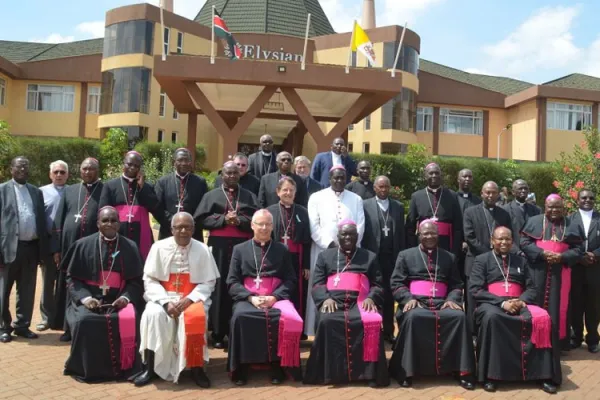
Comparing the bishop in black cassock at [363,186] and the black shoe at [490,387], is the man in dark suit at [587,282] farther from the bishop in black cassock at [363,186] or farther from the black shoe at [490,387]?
the bishop in black cassock at [363,186]

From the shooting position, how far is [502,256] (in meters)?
5.90

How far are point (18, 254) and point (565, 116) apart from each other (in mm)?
30626

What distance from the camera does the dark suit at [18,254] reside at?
6320mm

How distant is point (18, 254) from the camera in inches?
251

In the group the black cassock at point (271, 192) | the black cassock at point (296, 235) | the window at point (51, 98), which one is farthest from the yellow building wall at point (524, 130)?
the black cassock at point (296, 235)

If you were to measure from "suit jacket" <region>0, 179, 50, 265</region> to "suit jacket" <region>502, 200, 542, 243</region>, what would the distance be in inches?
237

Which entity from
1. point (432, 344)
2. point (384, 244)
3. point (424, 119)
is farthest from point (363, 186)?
point (424, 119)

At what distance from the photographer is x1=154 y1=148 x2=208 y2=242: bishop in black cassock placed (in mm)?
6879

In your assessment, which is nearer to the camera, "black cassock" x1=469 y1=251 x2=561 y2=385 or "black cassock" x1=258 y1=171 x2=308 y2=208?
"black cassock" x1=469 y1=251 x2=561 y2=385

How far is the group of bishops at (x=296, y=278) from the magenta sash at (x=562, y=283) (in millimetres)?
23

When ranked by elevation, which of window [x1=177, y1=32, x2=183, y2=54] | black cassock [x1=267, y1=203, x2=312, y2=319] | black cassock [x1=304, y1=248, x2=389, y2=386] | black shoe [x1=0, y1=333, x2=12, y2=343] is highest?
window [x1=177, y1=32, x2=183, y2=54]

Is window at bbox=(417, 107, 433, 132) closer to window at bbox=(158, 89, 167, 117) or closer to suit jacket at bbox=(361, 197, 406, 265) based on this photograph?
window at bbox=(158, 89, 167, 117)

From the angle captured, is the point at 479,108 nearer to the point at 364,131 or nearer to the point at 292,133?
the point at 364,131

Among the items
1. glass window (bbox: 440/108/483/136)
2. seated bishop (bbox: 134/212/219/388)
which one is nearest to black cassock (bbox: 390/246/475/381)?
seated bishop (bbox: 134/212/219/388)
